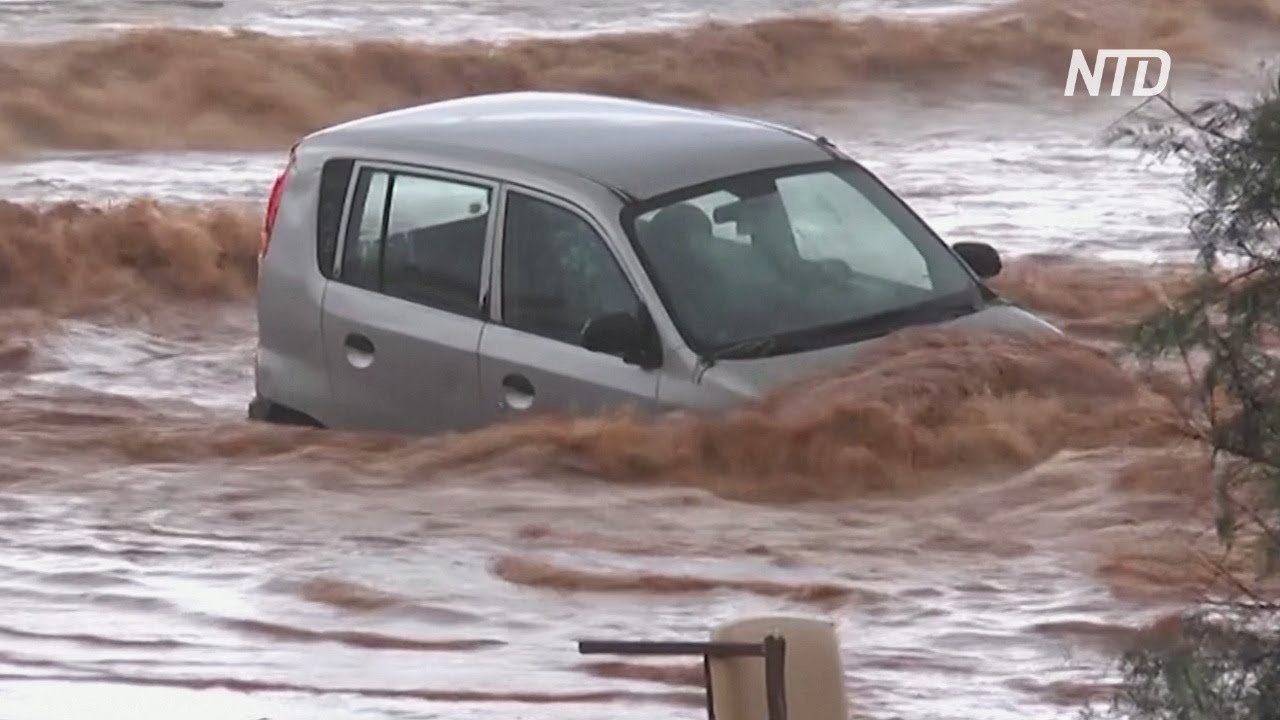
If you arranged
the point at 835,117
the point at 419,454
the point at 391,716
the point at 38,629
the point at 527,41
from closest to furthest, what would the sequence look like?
the point at 391,716
the point at 38,629
the point at 419,454
the point at 835,117
the point at 527,41

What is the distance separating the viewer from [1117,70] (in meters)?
30.8

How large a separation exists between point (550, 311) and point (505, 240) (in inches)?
13.4

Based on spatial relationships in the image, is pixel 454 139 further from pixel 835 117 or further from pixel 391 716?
pixel 835 117

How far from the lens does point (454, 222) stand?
380 inches

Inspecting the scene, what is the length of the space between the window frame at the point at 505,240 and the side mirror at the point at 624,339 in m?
0.16

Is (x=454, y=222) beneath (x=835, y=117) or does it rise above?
above

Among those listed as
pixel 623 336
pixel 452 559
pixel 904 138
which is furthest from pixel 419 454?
pixel 904 138

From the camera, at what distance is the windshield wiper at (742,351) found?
881cm

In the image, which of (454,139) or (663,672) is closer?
(663,672)

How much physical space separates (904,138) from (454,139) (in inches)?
675

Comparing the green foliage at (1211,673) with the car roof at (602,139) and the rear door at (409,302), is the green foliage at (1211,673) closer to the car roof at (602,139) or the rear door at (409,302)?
the car roof at (602,139)

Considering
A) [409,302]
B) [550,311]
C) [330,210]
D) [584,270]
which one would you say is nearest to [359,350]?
[409,302]

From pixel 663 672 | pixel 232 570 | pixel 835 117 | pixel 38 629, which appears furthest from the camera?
pixel 835 117

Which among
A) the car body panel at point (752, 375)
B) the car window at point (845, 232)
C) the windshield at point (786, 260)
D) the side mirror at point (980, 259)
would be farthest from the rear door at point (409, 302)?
the side mirror at point (980, 259)
